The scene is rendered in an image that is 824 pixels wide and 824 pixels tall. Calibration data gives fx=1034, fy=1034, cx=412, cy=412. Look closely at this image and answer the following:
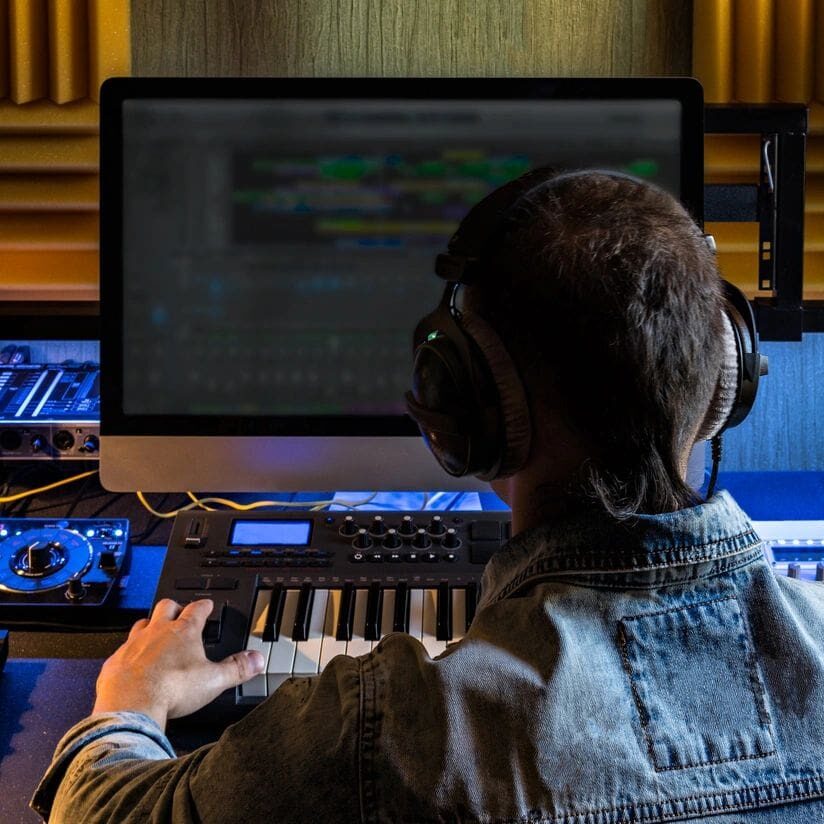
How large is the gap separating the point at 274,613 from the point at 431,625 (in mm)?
160

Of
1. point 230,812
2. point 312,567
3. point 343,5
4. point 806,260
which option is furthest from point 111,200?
point 806,260

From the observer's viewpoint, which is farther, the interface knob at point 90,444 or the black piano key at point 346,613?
the interface knob at point 90,444

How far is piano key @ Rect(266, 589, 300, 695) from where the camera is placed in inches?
38.9

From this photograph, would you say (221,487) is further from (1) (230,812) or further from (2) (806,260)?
(2) (806,260)

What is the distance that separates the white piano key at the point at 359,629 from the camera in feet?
3.33

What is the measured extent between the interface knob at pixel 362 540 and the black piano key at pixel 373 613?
7cm

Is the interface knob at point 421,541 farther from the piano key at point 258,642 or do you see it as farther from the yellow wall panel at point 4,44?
the yellow wall panel at point 4,44

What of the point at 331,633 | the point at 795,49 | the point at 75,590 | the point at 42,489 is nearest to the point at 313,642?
the point at 331,633

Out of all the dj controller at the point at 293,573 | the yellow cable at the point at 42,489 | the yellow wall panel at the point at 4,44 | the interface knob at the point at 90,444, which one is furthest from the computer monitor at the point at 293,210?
the yellow wall panel at the point at 4,44

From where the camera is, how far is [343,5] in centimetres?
163

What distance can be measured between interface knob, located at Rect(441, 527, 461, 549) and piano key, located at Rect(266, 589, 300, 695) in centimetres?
19

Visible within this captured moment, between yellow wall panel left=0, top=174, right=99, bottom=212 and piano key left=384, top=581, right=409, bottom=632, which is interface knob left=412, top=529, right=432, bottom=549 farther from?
yellow wall panel left=0, top=174, right=99, bottom=212

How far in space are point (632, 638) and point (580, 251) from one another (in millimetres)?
241

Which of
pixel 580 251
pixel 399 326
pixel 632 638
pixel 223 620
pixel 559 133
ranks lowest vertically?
pixel 223 620
